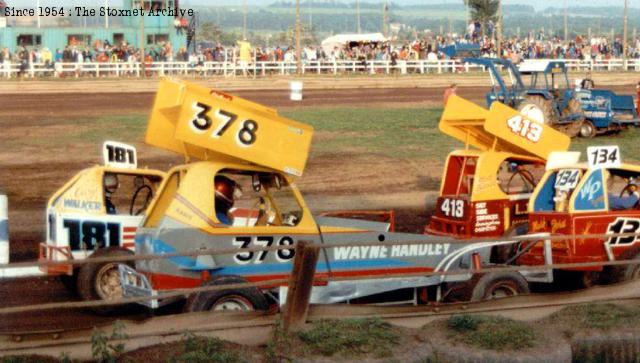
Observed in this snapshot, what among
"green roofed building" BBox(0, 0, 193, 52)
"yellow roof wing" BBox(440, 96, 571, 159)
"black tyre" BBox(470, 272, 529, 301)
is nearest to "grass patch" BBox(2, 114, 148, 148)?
"yellow roof wing" BBox(440, 96, 571, 159)

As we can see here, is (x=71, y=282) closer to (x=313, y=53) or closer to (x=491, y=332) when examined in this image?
(x=491, y=332)

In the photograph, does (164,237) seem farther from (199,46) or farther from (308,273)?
(199,46)

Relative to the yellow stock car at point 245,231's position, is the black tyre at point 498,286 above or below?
below

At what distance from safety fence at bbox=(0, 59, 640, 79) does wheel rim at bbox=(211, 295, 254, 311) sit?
4074cm

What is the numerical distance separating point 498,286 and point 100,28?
Answer: 58.2 meters

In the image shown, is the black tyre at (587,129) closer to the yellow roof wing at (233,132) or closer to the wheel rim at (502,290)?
the wheel rim at (502,290)

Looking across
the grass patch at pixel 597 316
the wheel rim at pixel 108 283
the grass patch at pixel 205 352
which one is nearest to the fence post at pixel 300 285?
the grass patch at pixel 205 352

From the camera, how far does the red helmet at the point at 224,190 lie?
33.2 feet

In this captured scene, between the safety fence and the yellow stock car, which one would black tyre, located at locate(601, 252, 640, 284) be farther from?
the safety fence

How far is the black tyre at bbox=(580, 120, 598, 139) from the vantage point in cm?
2875

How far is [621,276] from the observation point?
11.0m

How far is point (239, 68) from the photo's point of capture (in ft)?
170

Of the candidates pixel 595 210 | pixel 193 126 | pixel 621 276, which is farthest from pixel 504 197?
pixel 193 126

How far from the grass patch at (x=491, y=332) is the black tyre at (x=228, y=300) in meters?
1.64
